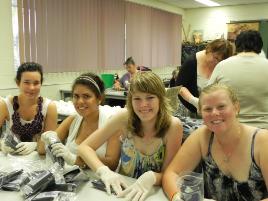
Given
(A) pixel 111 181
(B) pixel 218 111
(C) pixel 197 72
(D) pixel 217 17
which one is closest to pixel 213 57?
(C) pixel 197 72

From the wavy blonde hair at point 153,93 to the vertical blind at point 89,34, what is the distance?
3.16 meters

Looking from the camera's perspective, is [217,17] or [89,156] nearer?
[89,156]

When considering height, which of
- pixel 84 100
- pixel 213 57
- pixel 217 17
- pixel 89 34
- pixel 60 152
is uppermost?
pixel 217 17

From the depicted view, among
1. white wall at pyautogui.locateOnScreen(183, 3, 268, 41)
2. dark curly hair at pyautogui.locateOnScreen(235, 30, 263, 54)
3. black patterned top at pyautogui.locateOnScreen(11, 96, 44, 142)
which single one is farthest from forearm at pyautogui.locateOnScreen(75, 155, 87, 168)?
white wall at pyautogui.locateOnScreen(183, 3, 268, 41)

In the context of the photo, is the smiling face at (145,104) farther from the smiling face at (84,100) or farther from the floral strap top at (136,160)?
the smiling face at (84,100)

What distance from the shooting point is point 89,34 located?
5.27 meters

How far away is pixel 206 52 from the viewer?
Result: 2.43m

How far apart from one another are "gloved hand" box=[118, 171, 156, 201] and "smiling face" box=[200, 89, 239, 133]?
0.35m

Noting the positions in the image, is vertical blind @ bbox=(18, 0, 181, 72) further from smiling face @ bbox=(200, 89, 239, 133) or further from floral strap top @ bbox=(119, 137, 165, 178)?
smiling face @ bbox=(200, 89, 239, 133)

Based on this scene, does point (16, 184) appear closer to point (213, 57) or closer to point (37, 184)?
point (37, 184)

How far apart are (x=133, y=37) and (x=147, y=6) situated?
897mm

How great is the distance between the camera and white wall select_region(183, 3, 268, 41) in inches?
298

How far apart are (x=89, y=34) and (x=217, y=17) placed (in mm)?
4249

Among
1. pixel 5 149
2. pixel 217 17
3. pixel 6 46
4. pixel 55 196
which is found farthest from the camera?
pixel 217 17
